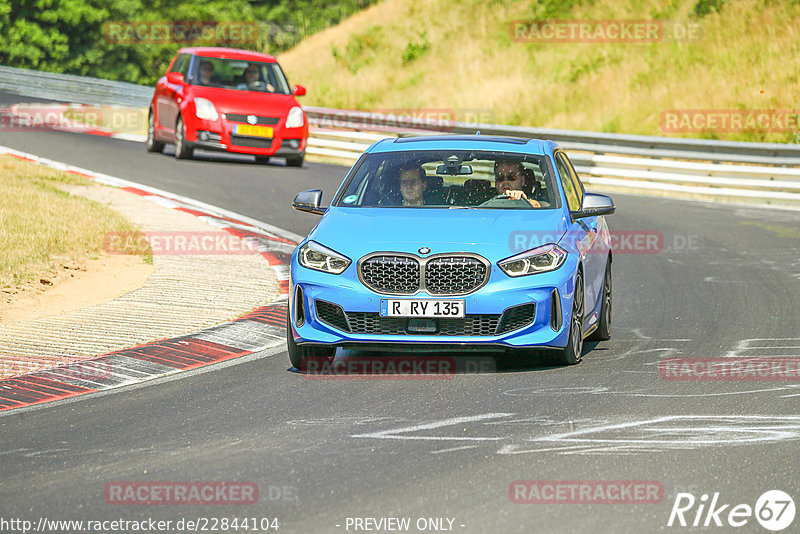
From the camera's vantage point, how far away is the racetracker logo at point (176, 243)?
14469 millimetres

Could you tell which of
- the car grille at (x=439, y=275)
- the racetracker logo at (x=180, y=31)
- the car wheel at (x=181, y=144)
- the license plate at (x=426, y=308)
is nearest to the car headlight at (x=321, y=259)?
the car grille at (x=439, y=275)

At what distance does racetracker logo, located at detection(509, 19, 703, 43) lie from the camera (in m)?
36.3

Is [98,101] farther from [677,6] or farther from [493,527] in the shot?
[493,527]

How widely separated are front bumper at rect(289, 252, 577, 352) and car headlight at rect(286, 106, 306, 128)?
14192mm

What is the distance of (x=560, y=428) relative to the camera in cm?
730

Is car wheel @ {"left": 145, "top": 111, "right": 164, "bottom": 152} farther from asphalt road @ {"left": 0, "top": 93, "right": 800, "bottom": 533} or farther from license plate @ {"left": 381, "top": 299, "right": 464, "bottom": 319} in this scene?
license plate @ {"left": 381, "top": 299, "right": 464, "bottom": 319}

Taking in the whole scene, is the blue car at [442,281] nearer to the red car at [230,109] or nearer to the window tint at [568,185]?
the window tint at [568,185]

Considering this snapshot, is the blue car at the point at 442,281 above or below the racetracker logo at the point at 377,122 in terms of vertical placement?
above

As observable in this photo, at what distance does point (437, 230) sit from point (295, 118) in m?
14.3

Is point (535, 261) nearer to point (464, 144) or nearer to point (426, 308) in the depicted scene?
point (426, 308)

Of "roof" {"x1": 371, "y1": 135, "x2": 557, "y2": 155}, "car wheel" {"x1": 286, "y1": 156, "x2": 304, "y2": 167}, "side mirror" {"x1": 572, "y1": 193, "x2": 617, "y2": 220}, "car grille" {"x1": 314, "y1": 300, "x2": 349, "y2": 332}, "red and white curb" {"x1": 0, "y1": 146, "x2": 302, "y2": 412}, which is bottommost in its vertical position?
"car wheel" {"x1": 286, "y1": 156, "x2": 304, "y2": 167}

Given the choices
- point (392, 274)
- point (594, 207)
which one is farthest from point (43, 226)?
point (594, 207)

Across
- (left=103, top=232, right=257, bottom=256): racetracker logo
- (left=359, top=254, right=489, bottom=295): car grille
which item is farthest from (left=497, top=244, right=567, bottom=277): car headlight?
(left=103, top=232, right=257, bottom=256): racetracker logo

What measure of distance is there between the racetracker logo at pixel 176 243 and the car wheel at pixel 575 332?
613cm
